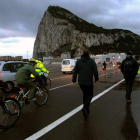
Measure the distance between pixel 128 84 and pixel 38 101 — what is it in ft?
10.5

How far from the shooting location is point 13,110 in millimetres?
4688

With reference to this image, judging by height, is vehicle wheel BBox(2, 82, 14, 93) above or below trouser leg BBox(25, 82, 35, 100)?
below

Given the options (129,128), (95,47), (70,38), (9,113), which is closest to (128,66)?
(129,128)

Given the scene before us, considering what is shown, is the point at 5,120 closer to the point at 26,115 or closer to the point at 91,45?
the point at 26,115

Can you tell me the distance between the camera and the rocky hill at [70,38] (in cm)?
16338

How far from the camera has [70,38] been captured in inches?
6762

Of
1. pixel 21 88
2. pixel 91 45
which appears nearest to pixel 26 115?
pixel 21 88

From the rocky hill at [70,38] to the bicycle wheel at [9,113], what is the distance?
489 feet

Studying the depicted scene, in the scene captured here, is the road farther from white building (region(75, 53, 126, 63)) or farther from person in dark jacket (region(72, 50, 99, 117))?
white building (region(75, 53, 126, 63))

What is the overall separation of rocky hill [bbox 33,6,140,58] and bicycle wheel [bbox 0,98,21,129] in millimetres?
148930

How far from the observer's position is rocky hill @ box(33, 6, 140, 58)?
163 meters

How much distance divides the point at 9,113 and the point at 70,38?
169815mm

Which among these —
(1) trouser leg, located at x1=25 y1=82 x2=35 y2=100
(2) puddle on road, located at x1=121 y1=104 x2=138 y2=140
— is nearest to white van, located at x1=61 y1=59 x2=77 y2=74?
(1) trouser leg, located at x1=25 y1=82 x2=35 y2=100

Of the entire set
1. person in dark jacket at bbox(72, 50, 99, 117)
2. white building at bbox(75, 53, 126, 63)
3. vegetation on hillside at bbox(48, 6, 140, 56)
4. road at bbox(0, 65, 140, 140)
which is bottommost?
road at bbox(0, 65, 140, 140)
